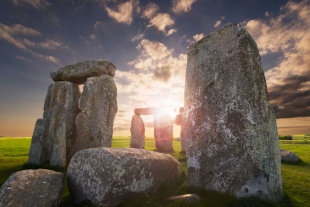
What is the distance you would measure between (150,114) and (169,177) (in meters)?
13.2

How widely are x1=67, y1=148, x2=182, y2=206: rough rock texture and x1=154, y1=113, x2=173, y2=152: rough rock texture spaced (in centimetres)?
1241

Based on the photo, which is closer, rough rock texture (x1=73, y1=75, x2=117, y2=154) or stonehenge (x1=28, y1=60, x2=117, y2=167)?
stonehenge (x1=28, y1=60, x2=117, y2=167)

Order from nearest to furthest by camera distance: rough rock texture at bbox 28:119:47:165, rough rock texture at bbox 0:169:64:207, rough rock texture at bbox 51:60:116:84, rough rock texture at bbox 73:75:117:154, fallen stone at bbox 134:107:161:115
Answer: rough rock texture at bbox 0:169:64:207 → rough rock texture at bbox 28:119:47:165 → rough rock texture at bbox 73:75:117:154 → rough rock texture at bbox 51:60:116:84 → fallen stone at bbox 134:107:161:115

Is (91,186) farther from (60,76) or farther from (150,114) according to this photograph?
(150,114)

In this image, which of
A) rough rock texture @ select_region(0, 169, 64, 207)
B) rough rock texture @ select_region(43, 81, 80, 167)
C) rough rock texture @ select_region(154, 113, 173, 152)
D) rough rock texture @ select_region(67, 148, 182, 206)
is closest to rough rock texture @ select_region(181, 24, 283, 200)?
rough rock texture @ select_region(67, 148, 182, 206)

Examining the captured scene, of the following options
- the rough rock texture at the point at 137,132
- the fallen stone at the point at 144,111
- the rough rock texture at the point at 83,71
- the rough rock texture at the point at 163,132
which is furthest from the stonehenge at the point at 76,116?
the rough rock texture at the point at 163,132

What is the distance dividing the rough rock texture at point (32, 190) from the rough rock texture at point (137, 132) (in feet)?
40.8

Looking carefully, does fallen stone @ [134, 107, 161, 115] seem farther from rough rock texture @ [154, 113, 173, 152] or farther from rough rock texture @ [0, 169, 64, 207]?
rough rock texture @ [0, 169, 64, 207]

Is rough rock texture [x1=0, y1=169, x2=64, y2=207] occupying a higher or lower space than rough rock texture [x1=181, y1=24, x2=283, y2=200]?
lower

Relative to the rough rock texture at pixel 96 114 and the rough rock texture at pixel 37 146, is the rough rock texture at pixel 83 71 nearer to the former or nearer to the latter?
the rough rock texture at pixel 96 114

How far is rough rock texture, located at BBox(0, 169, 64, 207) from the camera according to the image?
3586mm

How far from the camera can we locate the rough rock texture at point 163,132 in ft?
56.2

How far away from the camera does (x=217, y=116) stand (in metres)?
4.55

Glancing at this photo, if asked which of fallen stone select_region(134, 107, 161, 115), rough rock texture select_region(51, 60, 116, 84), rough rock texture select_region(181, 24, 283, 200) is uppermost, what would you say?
rough rock texture select_region(51, 60, 116, 84)
